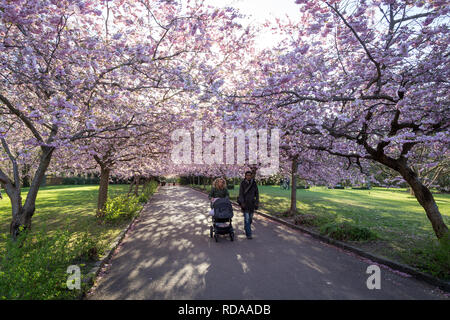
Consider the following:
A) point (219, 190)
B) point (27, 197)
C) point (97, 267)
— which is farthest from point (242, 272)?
point (27, 197)

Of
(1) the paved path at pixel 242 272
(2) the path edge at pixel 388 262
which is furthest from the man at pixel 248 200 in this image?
(2) the path edge at pixel 388 262

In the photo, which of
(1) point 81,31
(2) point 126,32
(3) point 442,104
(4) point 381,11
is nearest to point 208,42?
(2) point 126,32

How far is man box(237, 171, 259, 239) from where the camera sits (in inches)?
333

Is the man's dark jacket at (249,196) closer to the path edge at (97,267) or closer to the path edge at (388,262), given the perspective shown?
the path edge at (388,262)

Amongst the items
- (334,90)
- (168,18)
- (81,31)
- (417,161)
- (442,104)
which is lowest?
(417,161)

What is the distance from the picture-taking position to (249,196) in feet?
28.3

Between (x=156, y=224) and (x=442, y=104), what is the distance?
34.4ft

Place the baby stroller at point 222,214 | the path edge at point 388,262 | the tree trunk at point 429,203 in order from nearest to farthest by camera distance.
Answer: the path edge at point 388,262, the tree trunk at point 429,203, the baby stroller at point 222,214

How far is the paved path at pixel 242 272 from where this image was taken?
4.31 m

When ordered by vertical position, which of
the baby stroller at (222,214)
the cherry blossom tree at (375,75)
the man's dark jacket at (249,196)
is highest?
the cherry blossom tree at (375,75)

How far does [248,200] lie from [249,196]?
5.4 inches
